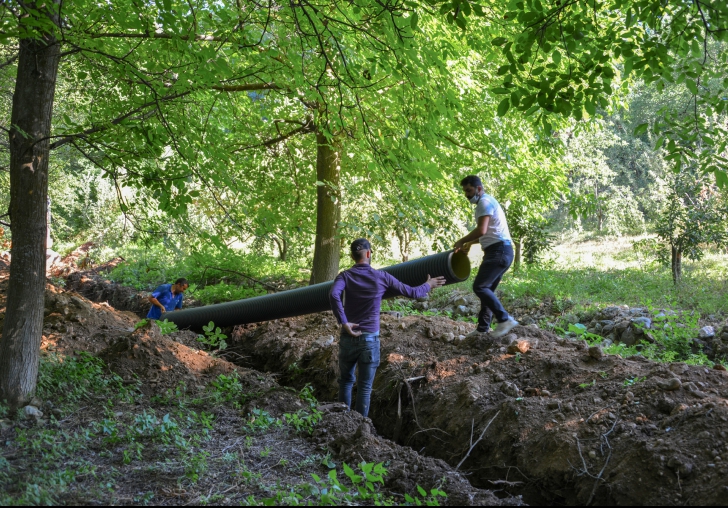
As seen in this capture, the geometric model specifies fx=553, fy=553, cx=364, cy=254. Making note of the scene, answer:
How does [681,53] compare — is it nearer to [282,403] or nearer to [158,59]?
[282,403]

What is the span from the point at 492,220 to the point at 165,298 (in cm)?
578

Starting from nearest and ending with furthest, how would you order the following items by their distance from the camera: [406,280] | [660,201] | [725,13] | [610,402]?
1. [725,13]
2. [610,402]
3. [406,280]
4. [660,201]

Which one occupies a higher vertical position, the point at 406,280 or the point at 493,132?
the point at 493,132

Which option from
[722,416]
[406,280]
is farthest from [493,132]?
[722,416]

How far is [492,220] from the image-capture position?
5727mm

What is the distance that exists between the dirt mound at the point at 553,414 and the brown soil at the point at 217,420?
1.54 ft

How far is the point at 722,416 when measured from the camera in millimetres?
3551

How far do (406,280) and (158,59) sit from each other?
3537mm

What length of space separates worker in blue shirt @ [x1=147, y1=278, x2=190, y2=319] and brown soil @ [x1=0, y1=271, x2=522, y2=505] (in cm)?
116

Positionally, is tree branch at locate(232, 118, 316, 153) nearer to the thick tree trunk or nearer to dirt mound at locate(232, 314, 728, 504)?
dirt mound at locate(232, 314, 728, 504)

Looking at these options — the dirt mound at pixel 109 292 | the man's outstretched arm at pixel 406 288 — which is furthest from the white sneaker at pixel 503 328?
the dirt mound at pixel 109 292

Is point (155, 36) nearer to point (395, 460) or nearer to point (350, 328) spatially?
point (350, 328)

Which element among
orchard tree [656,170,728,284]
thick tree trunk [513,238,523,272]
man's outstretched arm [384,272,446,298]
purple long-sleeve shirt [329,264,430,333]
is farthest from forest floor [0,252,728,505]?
thick tree trunk [513,238,523,272]

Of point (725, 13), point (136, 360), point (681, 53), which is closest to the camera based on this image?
point (725, 13)
